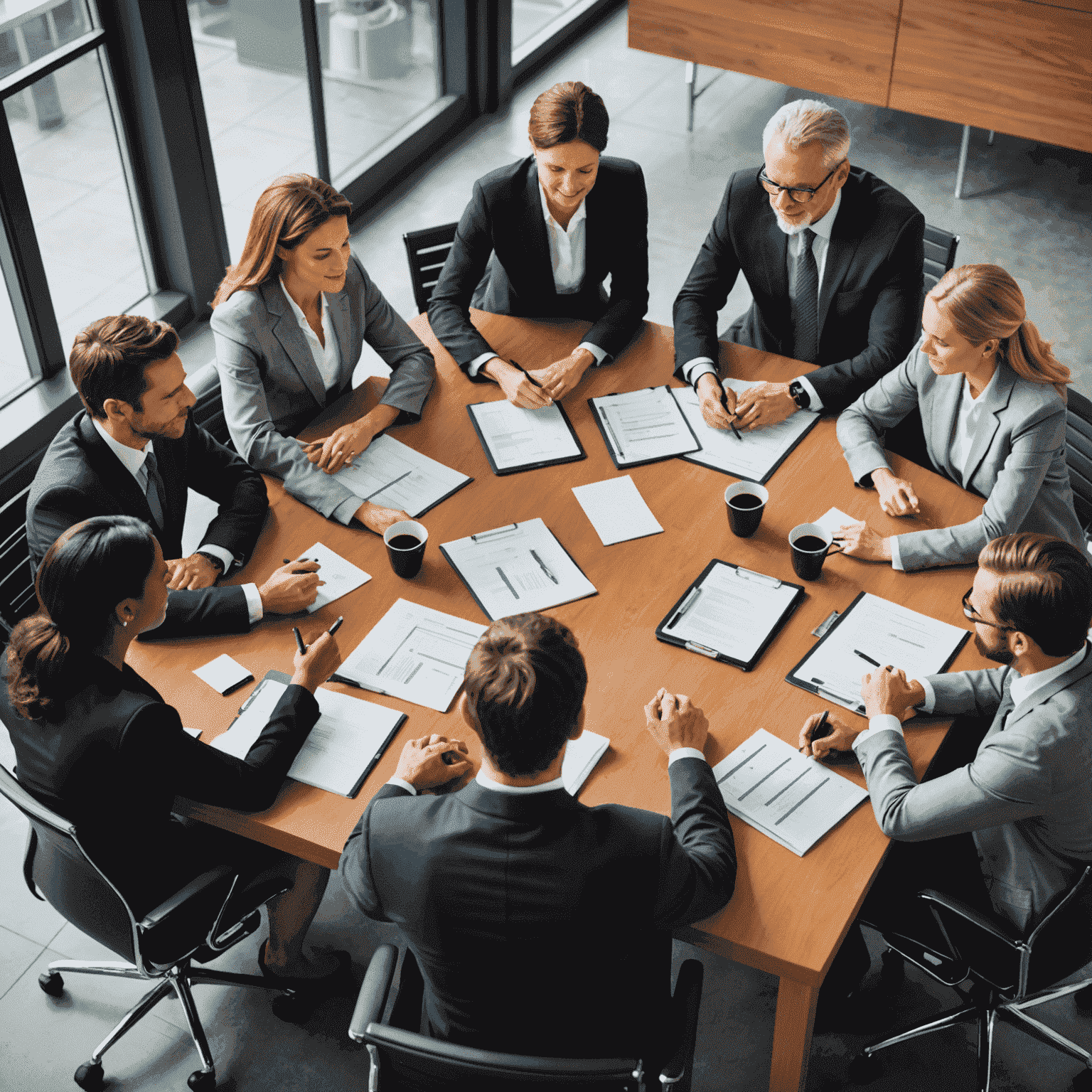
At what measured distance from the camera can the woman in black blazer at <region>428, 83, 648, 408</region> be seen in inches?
131

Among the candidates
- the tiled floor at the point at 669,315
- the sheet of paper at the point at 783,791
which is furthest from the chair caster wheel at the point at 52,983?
the sheet of paper at the point at 783,791

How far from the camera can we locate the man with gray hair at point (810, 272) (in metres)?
3.22

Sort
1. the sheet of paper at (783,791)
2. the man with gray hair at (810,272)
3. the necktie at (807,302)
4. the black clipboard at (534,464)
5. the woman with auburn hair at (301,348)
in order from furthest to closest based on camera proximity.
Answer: the necktie at (807,302), the man with gray hair at (810,272), the black clipboard at (534,464), the woman with auburn hair at (301,348), the sheet of paper at (783,791)

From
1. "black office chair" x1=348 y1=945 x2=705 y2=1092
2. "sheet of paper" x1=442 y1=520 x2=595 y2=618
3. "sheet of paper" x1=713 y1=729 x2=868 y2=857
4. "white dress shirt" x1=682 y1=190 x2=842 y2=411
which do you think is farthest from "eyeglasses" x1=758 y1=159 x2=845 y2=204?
"black office chair" x1=348 y1=945 x2=705 y2=1092

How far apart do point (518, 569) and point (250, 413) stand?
2.86 feet

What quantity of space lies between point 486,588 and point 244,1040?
1.25m

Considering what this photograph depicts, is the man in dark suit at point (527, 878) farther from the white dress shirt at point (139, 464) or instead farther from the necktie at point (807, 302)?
the necktie at point (807, 302)

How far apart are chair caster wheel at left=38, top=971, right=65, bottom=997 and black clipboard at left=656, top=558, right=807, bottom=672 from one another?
1.73m

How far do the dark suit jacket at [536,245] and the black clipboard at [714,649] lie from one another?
0.99m

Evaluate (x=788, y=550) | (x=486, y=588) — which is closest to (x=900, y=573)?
(x=788, y=550)

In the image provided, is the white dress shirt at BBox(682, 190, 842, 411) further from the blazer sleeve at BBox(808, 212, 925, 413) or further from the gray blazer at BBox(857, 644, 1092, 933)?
the gray blazer at BBox(857, 644, 1092, 933)

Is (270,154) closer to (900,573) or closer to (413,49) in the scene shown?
(413,49)

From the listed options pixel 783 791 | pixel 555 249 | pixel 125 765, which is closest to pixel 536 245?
pixel 555 249

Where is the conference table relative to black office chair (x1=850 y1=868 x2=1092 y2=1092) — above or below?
above
